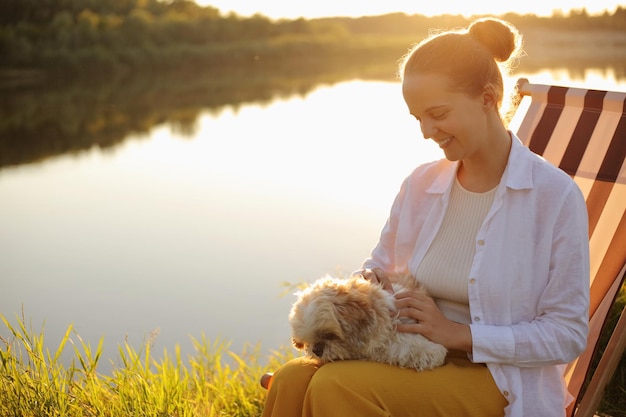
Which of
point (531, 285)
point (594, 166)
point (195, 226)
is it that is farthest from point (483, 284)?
point (195, 226)

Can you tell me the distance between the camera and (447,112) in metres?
2.10

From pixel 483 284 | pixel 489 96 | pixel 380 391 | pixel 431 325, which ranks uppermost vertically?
pixel 489 96

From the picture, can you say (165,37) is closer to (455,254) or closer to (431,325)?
(455,254)

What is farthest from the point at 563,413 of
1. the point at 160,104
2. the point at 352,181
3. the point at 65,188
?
the point at 160,104

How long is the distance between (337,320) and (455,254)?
503 millimetres

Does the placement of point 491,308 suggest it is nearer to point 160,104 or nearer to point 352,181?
point 352,181

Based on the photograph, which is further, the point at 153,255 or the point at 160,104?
the point at 160,104

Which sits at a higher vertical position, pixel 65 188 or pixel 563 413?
pixel 563 413

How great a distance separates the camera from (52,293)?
246 inches

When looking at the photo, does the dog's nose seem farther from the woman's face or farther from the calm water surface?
the calm water surface

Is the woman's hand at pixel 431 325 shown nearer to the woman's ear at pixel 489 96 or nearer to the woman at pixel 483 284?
the woman at pixel 483 284

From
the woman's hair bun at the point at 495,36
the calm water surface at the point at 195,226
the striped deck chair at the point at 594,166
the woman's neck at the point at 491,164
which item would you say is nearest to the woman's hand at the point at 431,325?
the woman's neck at the point at 491,164

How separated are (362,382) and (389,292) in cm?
35

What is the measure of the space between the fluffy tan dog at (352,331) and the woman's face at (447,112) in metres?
0.51
